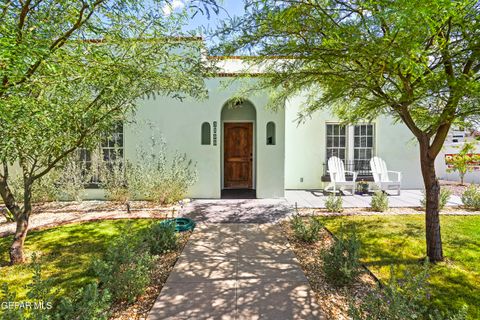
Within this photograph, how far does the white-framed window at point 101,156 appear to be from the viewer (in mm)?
7240

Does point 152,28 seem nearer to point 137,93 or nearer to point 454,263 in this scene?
point 137,93

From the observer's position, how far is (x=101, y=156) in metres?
7.24

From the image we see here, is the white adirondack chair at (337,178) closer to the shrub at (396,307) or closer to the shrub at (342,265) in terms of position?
the shrub at (342,265)

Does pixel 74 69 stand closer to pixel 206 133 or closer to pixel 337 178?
pixel 206 133

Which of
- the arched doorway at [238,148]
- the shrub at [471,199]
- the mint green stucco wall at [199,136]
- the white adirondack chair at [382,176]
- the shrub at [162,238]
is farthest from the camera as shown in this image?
the arched doorway at [238,148]

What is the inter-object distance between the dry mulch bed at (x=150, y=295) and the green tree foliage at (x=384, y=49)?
3.24 m

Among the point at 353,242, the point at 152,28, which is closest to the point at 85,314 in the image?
the point at 353,242

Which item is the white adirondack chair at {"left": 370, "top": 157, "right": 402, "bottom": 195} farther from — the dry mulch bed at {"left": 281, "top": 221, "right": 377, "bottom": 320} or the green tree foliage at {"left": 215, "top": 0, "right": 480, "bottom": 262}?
the dry mulch bed at {"left": 281, "top": 221, "right": 377, "bottom": 320}

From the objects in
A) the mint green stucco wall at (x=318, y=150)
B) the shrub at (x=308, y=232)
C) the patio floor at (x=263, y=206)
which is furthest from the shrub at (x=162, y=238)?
the mint green stucco wall at (x=318, y=150)

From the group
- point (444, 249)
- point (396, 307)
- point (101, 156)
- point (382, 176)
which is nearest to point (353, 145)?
point (382, 176)

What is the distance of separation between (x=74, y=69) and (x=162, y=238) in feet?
8.75

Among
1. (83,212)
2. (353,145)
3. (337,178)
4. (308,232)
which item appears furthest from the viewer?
(353,145)

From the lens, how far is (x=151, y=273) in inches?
135

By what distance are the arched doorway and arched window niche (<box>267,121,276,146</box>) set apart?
114 cm
